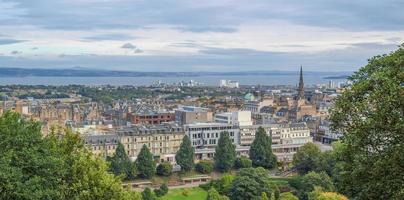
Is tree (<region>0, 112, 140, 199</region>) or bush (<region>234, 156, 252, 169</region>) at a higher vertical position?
tree (<region>0, 112, 140, 199</region>)

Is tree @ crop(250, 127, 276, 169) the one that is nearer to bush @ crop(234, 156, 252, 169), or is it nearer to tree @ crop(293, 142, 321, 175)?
bush @ crop(234, 156, 252, 169)

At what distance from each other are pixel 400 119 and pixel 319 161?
46.5m

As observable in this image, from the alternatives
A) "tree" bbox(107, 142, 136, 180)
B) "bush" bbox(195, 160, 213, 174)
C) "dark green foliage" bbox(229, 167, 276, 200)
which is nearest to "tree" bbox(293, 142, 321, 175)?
"bush" bbox(195, 160, 213, 174)

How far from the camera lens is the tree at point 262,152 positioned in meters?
64.7

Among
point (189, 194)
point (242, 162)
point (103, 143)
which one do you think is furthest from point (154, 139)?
point (189, 194)

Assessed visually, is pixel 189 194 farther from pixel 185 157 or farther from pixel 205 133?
pixel 205 133

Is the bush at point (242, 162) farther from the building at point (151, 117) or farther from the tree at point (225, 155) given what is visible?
the building at point (151, 117)

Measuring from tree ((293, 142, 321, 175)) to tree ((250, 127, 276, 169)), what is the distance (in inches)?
126

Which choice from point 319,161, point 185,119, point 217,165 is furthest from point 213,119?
point 319,161

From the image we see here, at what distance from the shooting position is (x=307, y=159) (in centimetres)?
6094

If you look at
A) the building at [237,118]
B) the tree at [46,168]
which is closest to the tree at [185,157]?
the building at [237,118]

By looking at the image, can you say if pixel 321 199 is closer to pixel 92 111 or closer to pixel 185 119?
pixel 185 119

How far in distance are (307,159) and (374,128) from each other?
48.4 meters

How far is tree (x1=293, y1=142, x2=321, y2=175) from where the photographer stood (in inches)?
2371
